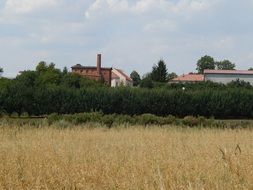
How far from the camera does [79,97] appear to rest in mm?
56469

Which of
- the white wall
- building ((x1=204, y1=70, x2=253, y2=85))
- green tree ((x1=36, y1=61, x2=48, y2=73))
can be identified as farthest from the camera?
building ((x1=204, y1=70, x2=253, y2=85))

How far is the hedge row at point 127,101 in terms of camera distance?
55.7 meters

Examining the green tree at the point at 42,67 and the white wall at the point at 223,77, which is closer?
the green tree at the point at 42,67

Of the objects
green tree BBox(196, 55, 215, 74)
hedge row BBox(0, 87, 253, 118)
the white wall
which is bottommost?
hedge row BBox(0, 87, 253, 118)

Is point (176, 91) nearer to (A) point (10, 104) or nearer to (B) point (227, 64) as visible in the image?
(A) point (10, 104)

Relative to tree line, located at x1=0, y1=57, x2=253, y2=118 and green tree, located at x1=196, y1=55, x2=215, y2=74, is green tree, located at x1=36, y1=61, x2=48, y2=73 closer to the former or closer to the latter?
tree line, located at x1=0, y1=57, x2=253, y2=118

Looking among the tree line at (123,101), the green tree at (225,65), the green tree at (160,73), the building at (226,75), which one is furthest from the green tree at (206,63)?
the tree line at (123,101)

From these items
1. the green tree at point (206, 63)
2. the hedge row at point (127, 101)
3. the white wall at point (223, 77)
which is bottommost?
the hedge row at point (127, 101)

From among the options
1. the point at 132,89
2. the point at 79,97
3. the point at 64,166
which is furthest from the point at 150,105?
the point at 64,166

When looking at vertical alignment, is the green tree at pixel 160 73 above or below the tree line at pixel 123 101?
above

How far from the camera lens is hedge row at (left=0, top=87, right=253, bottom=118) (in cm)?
5572

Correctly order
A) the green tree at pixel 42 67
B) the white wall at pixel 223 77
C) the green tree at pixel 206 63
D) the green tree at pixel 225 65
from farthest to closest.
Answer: the green tree at pixel 225 65 < the green tree at pixel 206 63 < the white wall at pixel 223 77 < the green tree at pixel 42 67

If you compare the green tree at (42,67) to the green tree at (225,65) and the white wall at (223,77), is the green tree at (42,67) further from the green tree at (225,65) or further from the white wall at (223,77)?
the green tree at (225,65)

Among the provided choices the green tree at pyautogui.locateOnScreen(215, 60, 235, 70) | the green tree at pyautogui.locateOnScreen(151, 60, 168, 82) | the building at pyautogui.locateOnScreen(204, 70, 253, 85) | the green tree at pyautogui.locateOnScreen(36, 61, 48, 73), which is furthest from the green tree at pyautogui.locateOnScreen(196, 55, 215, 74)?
the green tree at pyautogui.locateOnScreen(36, 61, 48, 73)
